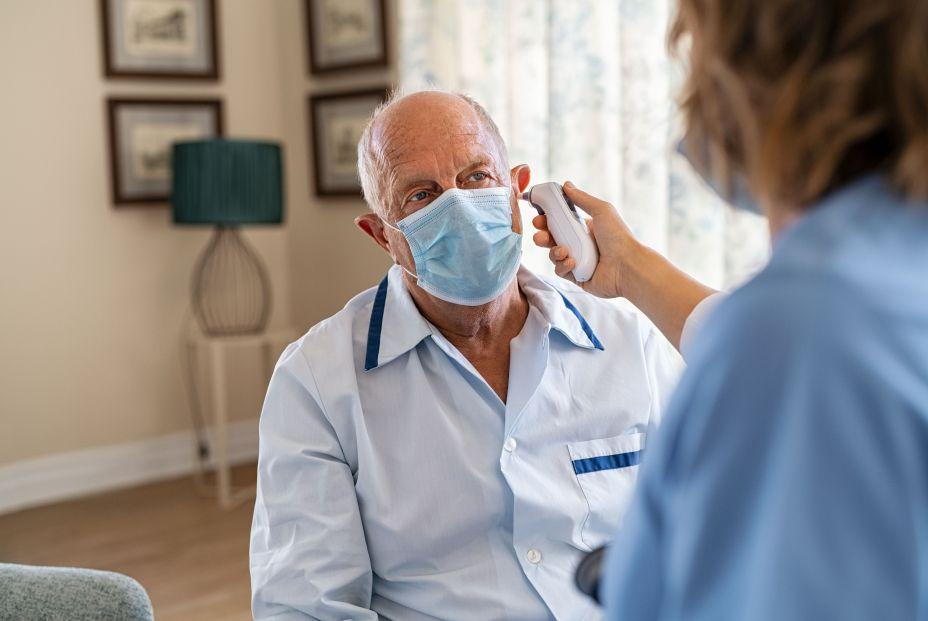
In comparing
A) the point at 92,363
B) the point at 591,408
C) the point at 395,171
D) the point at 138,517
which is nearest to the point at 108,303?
the point at 92,363

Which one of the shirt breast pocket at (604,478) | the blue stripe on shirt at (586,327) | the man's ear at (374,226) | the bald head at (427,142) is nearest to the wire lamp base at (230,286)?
the man's ear at (374,226)

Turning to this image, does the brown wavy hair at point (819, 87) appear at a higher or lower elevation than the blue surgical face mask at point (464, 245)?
higher

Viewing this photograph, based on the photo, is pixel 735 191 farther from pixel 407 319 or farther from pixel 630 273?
pixel 407 319

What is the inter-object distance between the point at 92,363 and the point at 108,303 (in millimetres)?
267

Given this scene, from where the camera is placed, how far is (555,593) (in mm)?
1479

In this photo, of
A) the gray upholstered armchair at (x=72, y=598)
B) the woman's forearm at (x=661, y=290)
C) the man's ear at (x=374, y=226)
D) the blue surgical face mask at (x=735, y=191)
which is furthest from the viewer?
the man's ear at (x=374, y=226)

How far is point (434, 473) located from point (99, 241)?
10.6 ft

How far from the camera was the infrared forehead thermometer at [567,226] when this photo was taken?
164cm

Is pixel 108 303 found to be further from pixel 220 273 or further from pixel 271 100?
pixel 271 100

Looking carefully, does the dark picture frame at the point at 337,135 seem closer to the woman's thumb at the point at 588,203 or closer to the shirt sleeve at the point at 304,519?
the woman's thumb at the point at 588,203

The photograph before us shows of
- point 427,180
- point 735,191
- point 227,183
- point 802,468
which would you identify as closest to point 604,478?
point 427,180

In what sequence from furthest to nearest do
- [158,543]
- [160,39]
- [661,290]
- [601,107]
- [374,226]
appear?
[160,39] < [158,543] < [601,107] < [374,226] < [661,290]

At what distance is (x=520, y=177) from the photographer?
1912 millimetres

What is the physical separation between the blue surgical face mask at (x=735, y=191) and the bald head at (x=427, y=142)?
3.33 ft
